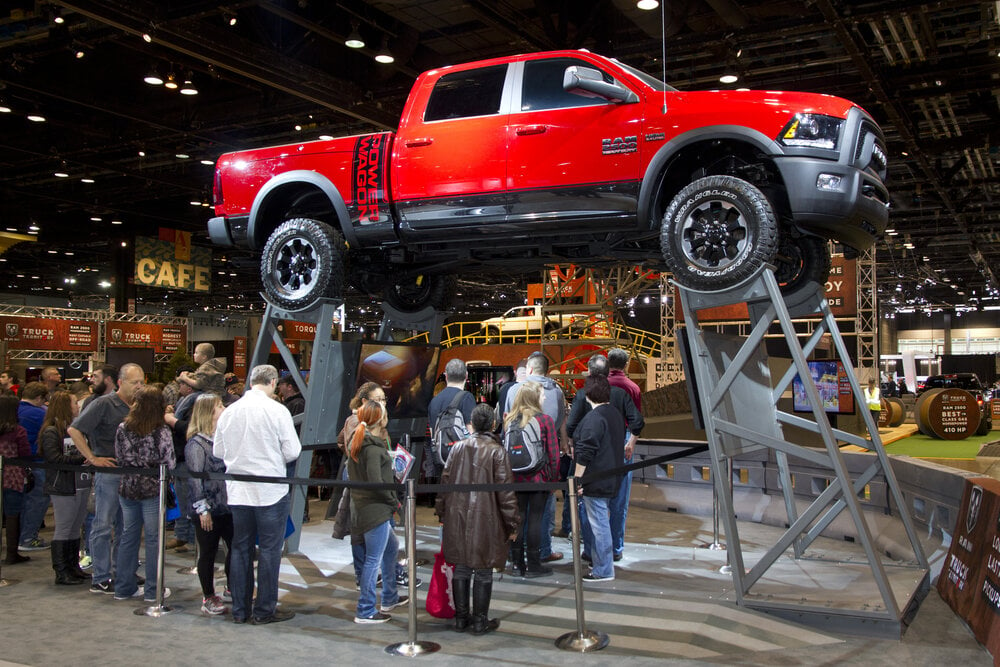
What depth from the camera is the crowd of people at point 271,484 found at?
571 cm

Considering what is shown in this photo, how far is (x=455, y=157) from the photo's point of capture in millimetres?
6684

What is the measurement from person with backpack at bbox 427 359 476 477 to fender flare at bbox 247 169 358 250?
5.14 feet

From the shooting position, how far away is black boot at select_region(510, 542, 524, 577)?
737 cm

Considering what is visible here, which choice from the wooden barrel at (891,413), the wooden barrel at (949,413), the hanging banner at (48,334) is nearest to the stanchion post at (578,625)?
the wooden barrel at (949,413)

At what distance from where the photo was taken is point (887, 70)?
1369 cm

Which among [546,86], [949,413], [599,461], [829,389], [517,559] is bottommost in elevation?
[517,559]

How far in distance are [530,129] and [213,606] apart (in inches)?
173

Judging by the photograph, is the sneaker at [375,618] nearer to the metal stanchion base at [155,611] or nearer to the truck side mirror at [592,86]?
the metal stanchion base at [155,611]

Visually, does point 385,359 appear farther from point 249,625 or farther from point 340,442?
point 249,625

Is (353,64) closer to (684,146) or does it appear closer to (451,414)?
(451,414)

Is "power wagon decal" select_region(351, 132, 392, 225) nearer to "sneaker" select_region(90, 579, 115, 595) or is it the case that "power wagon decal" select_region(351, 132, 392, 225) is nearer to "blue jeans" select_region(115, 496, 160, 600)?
"blue jeans" select_region(115, 496, 160, 600)

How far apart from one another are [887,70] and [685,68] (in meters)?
3.52

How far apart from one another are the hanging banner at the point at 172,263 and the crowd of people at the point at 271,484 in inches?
545

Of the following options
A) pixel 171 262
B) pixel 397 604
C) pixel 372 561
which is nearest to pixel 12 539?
pixel 397 604
